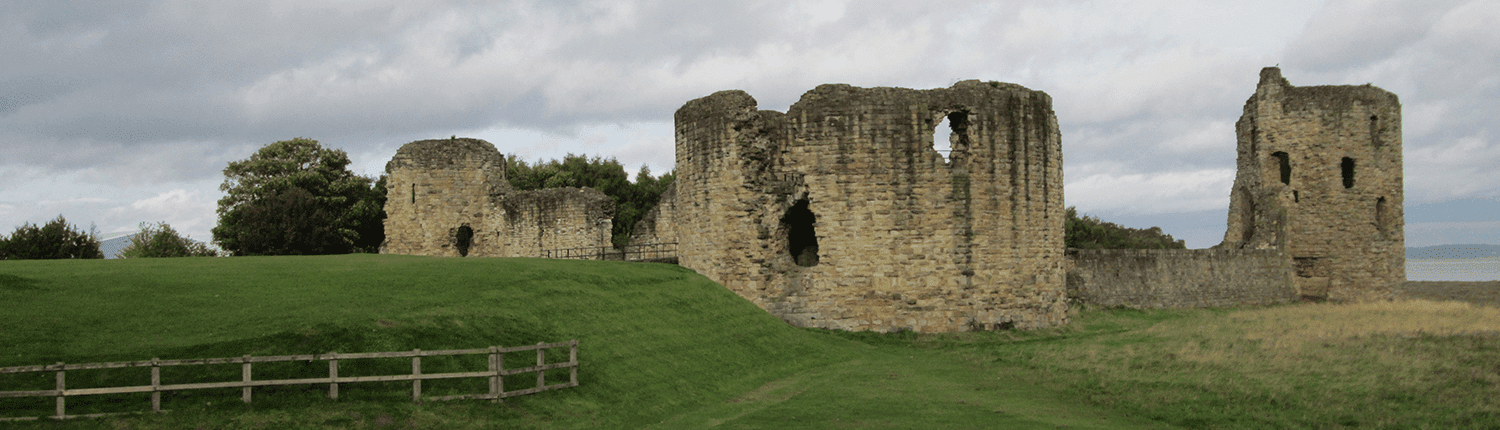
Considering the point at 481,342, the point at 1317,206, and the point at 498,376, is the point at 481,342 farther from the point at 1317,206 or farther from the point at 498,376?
the point at 1317,206

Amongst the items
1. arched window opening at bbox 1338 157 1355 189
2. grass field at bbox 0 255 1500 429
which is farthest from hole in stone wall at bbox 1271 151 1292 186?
grass field at bbox 0 255 1500 429

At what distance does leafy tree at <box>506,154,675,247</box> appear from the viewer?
5144 centimetres

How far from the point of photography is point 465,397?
38.8 ft

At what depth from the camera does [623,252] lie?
98.0 feet

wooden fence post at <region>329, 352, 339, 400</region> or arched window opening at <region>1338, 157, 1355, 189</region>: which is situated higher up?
arched window opening at <region>1338, 157, 1355, 189</region>

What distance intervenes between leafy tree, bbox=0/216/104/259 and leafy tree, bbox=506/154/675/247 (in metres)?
23.8

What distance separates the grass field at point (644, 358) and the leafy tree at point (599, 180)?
32783 mm

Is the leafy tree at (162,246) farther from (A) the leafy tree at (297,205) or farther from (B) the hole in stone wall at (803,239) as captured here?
(B) the hole in stone wall at (803,239)

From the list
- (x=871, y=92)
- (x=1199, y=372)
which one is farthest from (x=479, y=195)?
(x=1199, y=372)

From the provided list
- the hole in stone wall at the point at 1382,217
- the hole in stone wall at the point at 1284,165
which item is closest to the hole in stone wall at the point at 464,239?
the hole in stone wall at the point at 1284,165

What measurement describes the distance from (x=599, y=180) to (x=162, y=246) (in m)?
21.5

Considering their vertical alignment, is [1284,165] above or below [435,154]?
below

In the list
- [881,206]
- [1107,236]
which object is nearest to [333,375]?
[881,206]

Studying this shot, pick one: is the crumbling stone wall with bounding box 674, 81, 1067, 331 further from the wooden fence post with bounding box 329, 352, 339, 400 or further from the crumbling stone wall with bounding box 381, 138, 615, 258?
the crumbling stone wall with bounding box 381, 138, 615, 258
